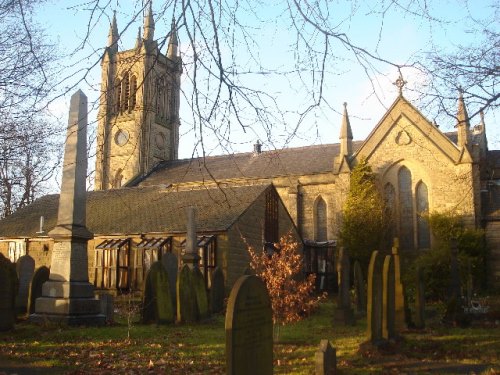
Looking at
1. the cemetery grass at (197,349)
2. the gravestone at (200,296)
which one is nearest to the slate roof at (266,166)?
the gravestone at (200,296)

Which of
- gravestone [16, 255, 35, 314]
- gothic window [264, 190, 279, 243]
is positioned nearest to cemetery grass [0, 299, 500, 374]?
gravestone [16, 255, 35, 314]

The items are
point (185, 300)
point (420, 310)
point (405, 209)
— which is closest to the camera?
point (420, 310)

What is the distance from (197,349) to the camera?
30.2ft

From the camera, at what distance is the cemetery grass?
7.55 m

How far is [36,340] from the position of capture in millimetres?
9766

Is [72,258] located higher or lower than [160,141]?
lower

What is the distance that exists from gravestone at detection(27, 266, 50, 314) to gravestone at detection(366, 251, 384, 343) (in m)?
9.00

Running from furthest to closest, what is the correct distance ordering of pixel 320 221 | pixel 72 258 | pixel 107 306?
pixel 320 221, pixel 107 306, pixel 72 258

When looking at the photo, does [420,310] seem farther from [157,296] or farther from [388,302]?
[157,296]

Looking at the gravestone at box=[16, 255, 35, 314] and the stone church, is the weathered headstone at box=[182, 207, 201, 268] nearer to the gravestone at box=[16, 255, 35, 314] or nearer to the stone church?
the stone church

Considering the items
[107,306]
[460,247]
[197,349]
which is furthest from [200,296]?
[460,247]

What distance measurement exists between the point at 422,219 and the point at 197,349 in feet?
76.2

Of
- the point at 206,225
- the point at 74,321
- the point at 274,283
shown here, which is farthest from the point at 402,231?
the point at 74,321

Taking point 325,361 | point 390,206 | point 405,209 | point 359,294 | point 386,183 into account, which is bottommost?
point 325,361
